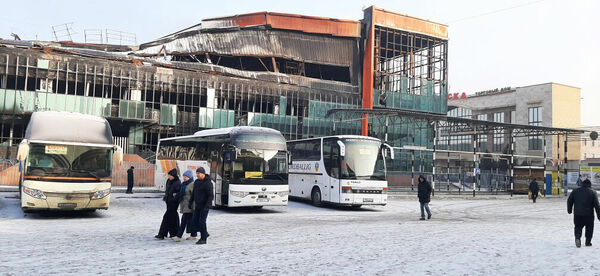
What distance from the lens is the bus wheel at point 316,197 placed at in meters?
23.1

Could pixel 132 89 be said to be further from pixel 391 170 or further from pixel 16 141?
pixel 391 170

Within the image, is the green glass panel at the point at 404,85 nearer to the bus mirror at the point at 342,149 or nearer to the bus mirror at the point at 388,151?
the bus mirror at the point at 388,151

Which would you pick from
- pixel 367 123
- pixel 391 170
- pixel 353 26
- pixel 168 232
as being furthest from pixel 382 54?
pixel 168 232

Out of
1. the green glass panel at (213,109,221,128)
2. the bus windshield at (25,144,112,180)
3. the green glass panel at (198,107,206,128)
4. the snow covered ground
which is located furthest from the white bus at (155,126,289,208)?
the green glass panel at (213,109,221,128)

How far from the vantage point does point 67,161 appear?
601 inches

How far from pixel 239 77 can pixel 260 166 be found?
29787mm

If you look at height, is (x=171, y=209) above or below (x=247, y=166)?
below

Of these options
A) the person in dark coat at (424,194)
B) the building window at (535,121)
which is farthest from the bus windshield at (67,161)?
the building window at (535,121)

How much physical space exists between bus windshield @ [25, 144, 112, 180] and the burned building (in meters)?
25.0

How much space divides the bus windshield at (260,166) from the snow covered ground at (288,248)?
2293 mm

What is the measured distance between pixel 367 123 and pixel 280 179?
33702 millimetres

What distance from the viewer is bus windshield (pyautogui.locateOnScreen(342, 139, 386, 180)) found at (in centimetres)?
2142

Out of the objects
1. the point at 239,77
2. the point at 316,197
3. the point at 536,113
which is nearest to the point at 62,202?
the point at 316,197

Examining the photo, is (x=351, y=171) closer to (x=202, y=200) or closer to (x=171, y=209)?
(x=171, y=209)
